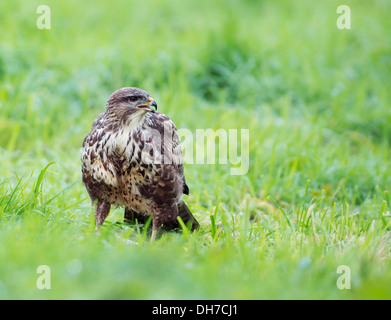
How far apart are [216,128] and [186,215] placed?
247cm

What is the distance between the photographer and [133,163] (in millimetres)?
4035

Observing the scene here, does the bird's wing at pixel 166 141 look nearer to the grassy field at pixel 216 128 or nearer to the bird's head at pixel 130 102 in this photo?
the bird's head at pixel 130 102

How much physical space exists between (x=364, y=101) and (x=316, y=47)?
1585 millimetres

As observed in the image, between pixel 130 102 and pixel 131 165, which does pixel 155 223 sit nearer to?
pixel 131 165

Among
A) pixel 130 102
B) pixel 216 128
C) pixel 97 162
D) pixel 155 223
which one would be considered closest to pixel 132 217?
pixel 155 223

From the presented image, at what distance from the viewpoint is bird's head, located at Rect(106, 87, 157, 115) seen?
4.16 meters

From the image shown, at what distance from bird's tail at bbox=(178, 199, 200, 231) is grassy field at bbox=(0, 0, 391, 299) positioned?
0.43 ft

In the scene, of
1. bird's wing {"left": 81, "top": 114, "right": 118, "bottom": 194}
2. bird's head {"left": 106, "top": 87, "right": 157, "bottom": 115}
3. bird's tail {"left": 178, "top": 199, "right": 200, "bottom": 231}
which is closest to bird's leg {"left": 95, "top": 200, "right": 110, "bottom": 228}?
bird's wing {"left": 81, "top": 114, "right": 118, "bottom": 194}

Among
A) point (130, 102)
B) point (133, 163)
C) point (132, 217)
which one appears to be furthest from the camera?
point (132, 217)

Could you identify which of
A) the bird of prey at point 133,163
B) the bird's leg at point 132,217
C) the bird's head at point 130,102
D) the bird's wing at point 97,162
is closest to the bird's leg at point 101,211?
the bird of prey at point 133,163

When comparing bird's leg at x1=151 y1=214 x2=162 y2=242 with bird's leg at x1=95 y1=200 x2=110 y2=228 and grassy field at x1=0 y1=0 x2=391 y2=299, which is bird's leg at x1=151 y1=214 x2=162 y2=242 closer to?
grassy field at x1=0 y1=0 x2=391 y2=299

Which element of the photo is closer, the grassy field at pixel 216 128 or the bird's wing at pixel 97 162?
the grassy field at pixel 216 128

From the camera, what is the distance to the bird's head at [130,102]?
4.16 meters

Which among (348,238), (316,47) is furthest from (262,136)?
(316,47)
